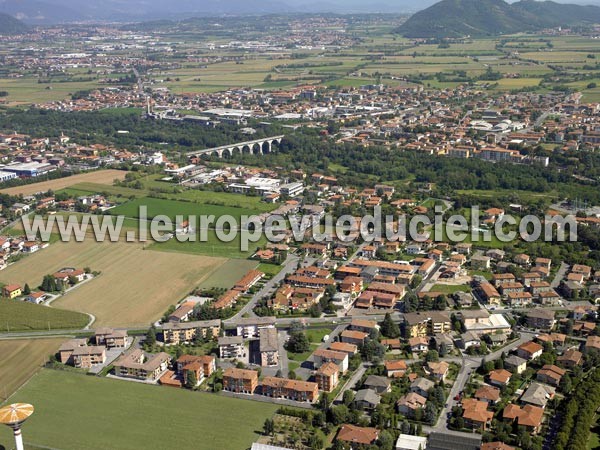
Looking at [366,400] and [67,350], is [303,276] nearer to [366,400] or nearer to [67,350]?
[366,400]

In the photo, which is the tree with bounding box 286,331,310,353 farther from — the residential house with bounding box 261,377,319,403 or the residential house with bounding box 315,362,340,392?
the residential house with bounding box 261,377,319,403

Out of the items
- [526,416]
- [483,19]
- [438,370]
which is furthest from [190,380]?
[483,19]

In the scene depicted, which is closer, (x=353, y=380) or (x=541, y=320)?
(x=353, y=380)

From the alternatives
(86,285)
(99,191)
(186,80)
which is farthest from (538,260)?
(186,80)

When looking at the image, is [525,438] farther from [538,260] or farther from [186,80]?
[186,80]

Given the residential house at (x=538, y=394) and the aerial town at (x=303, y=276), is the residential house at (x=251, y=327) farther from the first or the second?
the residential house at (x=538, y=394)
